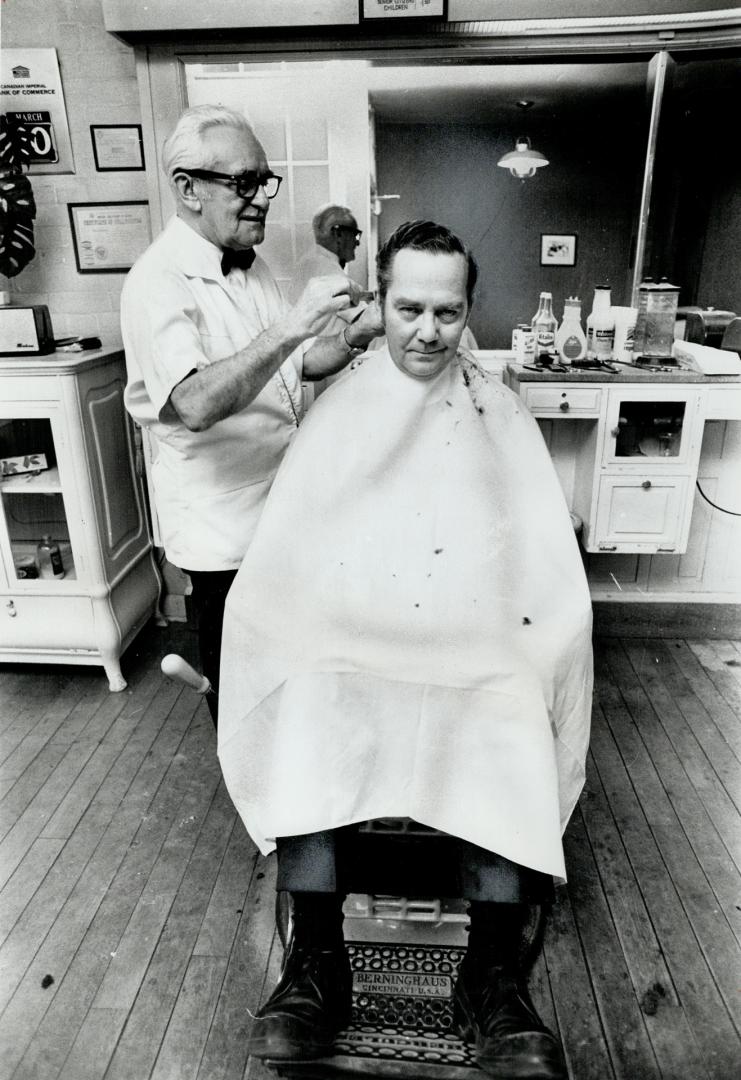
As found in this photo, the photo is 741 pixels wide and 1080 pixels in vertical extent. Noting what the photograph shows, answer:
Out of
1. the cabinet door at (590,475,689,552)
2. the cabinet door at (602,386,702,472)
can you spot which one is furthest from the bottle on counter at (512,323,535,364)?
the cabinet door at (590,475,689,552)

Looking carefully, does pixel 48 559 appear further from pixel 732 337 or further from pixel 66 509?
pixel 732 337

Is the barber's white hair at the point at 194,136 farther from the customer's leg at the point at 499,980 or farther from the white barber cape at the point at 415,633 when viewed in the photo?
the customer's leg at the point at 499,980

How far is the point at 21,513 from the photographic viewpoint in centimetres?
277

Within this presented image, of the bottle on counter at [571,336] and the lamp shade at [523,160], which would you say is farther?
the lamp shade at [523,160]

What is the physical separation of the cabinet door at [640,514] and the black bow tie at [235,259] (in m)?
1.49

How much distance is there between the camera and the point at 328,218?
2.80 meters

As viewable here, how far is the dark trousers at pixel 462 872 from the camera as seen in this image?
53.0 inches

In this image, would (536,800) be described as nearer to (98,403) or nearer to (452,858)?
(452,858)

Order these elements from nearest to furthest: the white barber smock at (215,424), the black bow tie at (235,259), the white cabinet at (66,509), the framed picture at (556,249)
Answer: the white barber smock at (215,424) → the black bow tie at (235,259) → the white cabinet at (66,509) → the framed picture at (556,249)

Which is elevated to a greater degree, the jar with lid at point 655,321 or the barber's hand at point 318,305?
the barber's hand at point 318,305

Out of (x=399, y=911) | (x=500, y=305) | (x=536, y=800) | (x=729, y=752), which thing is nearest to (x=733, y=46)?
(x=500, y=305)

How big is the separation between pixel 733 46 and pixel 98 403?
250cm

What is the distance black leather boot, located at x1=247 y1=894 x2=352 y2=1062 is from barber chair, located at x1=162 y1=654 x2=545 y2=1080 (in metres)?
0.06

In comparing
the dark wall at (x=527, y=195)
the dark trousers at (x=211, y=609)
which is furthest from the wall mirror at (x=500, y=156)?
the dark trousers at (x=211, y=609)
